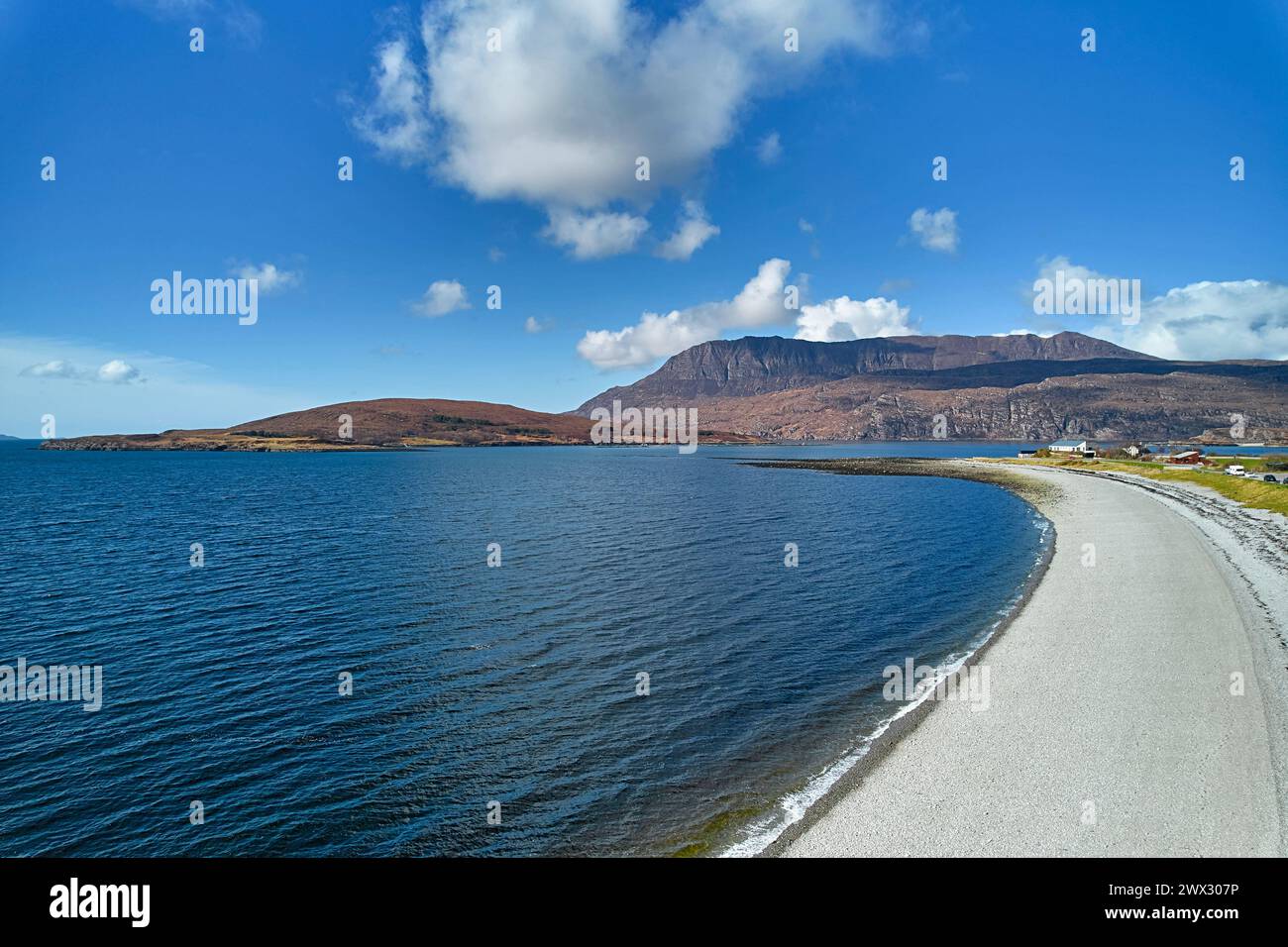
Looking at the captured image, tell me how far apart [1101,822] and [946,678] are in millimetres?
10391

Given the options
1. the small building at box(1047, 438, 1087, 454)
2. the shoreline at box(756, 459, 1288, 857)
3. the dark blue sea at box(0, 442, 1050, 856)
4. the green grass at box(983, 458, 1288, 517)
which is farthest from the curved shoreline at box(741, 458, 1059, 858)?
the small building at box(1047, 438, 1087, 454)

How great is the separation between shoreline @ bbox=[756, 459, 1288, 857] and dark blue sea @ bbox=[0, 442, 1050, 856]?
4.98 feet

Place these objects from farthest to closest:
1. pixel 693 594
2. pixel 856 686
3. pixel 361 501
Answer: pixel 361 501
pixel 693 594
pixel 856 686

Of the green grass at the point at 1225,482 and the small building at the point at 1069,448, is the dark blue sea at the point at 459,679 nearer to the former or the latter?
the green grass at the point at 1225,482

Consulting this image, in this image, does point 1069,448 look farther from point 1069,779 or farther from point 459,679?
point 459,679

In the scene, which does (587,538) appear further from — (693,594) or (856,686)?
(856,686)

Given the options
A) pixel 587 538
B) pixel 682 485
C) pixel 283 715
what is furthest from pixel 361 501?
pixel 283 715

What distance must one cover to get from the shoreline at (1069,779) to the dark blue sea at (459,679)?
1.52 m

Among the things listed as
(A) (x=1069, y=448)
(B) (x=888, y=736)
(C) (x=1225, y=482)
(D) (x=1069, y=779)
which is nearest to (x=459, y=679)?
(B) (x=888, y=736)

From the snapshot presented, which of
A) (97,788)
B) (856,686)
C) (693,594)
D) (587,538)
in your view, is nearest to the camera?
(97,788)

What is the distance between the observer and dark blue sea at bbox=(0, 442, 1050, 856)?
15891 millimetres

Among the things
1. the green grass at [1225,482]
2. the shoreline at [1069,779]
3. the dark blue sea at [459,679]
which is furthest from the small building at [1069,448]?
the shoreline at [1069,779]

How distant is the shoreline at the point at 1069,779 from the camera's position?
13.5m

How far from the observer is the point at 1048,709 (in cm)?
2044
